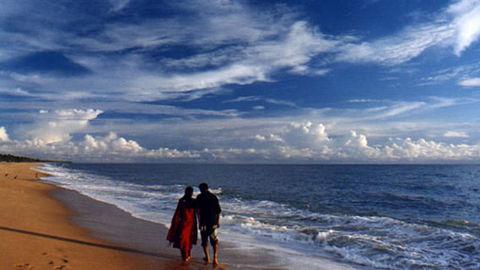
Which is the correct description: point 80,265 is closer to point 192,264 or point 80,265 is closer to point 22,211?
point 192,264

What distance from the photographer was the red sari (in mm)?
9906

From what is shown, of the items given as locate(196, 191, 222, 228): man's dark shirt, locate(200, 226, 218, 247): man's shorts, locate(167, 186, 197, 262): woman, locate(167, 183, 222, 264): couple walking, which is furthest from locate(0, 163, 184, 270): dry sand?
locate(196, 191, 222, 228): man's dark shirt

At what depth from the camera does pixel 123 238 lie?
12664 mm

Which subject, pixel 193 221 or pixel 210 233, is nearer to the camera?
pixel 210 233

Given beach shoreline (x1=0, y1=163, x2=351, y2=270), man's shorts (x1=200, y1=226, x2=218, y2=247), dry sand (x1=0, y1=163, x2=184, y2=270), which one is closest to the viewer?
dry sand (x1=0, y1=163, x2=184, y2=270)

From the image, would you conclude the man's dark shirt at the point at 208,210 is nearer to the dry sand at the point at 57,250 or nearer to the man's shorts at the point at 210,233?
the man's shorts at the point at 210,233

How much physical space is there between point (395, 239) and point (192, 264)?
7679 millimetres

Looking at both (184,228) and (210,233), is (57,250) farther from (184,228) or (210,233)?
(210,233)

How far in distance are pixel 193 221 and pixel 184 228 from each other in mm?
290

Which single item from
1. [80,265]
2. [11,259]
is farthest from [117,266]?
[11,259]

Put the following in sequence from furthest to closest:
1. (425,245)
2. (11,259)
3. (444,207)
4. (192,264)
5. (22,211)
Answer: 1. (444,207)
2. (22,211)
3. (425,245)
4. (192,264)
5. (11,259)

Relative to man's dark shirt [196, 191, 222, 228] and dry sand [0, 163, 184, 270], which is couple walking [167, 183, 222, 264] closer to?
man's dark shirt [196, 191, 222, 228]

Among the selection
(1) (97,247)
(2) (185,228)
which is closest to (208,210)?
(2) (185,228)

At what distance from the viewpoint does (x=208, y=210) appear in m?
9.88
